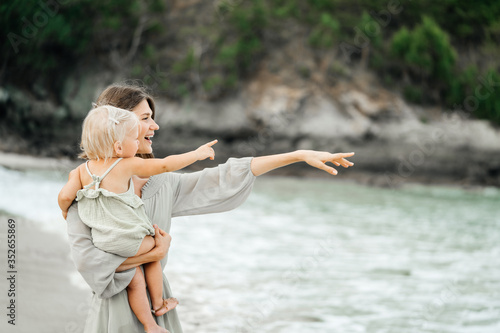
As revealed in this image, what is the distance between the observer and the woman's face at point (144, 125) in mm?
1808

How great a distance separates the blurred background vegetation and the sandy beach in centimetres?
1797

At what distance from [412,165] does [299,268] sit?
16.4m

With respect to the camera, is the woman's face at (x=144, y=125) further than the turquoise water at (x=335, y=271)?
No

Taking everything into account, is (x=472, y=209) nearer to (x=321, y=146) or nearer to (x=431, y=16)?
(x=321, y=146)

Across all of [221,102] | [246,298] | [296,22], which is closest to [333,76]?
[296,22]

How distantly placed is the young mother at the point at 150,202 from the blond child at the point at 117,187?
0.11ft

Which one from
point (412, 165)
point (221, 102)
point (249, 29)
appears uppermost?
point (249, 29)

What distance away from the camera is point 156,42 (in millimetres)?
24891

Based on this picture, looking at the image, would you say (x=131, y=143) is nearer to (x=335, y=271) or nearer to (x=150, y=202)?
(x=150, y=202)

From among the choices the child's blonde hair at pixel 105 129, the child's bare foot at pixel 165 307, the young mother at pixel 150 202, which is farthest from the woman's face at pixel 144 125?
the child's bare foot at pixel 165 307

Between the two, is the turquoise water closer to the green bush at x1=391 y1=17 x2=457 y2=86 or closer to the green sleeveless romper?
the green sleeveless romper

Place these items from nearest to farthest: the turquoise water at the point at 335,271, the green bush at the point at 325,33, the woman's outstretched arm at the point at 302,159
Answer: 1. the woman's outstretched arm at the point at 302,159
2. the turquoise water at the point at 335,271
3. the green bush at the point at 325,33

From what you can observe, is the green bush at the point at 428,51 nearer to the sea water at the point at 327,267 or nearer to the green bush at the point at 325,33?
the green bush at the point at 325,33

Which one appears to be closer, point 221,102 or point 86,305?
point 86,305
